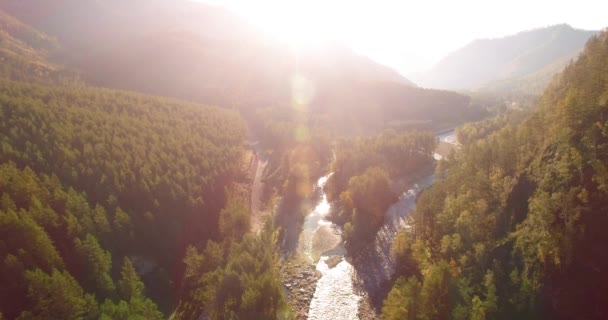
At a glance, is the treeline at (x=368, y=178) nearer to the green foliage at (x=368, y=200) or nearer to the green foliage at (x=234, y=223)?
the green foliage at (x=368, y=200)

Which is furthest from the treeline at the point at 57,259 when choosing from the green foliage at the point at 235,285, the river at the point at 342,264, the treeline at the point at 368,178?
the treeline at the point at 368,178

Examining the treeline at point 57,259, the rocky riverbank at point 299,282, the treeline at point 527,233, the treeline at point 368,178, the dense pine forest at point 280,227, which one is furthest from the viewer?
the treeline at point 368,178

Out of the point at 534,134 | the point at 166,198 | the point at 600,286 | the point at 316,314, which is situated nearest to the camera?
the point at 600,286

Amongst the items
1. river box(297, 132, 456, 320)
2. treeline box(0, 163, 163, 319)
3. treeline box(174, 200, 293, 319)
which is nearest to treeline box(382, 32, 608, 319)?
river box(297, 132, 456, 320)

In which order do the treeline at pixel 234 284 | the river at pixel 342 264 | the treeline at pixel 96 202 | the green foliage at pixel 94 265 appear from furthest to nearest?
1. the river at pixel 342 264
2. the green foliage at pixel 94 265
3. the treeline at pixel 234 284
4. the treeline at pixel 96 202

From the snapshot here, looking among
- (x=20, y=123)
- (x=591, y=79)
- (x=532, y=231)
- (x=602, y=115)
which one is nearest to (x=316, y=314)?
(x=532, y=231)

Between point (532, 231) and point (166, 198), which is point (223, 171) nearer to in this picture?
point (166, 198)

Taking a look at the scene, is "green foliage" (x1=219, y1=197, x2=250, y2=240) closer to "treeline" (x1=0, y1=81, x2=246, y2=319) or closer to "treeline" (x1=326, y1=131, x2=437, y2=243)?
"treeline" (x1=0, y1=81, x2=246, y2=319)
